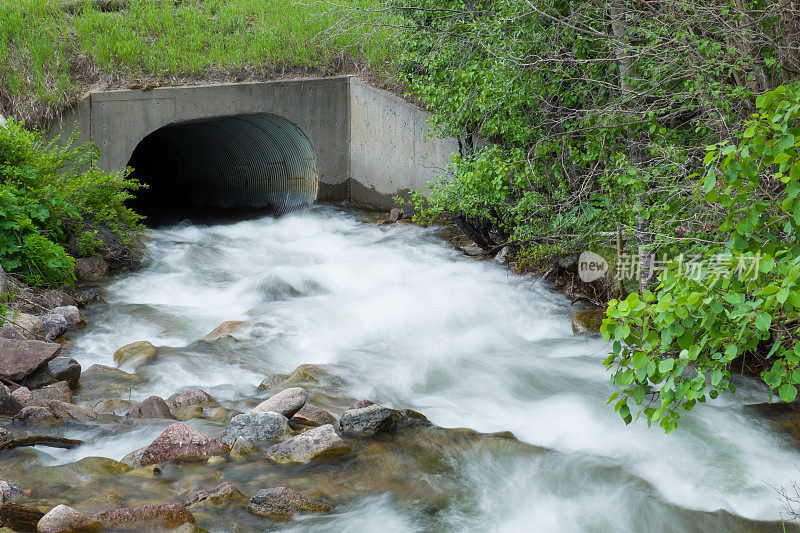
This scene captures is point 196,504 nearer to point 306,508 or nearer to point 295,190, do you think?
point 306,508

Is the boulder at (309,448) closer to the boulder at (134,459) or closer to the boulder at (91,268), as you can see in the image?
the boulder at (134,459)

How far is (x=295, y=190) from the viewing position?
42.8ft

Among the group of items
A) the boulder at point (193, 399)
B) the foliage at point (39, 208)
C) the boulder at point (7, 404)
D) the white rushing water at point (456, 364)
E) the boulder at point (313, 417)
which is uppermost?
the foliage at point (39, 208)

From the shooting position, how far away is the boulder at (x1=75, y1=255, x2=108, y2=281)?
8.02 metres

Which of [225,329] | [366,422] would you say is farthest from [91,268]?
[366,422]

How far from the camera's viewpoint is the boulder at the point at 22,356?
4.99 m

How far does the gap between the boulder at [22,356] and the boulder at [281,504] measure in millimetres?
2401

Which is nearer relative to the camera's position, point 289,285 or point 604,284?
point 604,284

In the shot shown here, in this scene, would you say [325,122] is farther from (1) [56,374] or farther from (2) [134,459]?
(2) [134,459]

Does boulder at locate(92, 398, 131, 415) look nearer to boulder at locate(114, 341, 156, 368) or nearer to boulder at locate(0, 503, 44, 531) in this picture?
boulder at locate(114, 341, 156, 368)

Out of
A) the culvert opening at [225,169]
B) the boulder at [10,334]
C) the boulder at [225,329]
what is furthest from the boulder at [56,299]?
the culvert opening at [225,169]

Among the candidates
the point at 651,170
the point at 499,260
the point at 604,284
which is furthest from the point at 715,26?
the point at 499,260

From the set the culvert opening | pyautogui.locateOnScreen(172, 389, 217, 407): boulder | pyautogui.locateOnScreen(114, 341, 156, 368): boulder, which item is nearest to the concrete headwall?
the culvert opening

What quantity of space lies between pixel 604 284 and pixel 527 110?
6.10 ft
